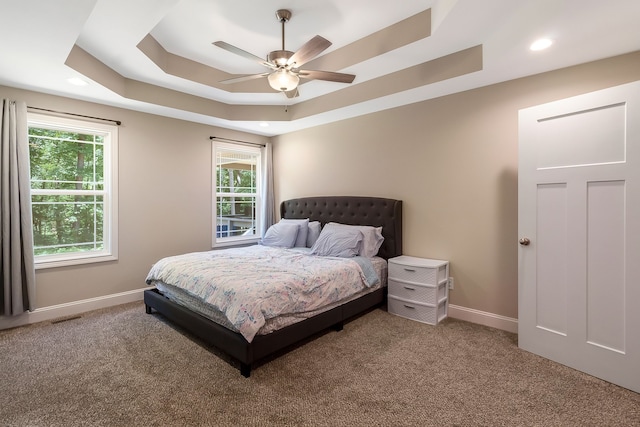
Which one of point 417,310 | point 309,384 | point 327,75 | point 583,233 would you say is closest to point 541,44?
point 583,233

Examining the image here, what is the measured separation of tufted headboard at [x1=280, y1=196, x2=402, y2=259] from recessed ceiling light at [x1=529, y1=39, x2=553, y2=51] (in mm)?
1916

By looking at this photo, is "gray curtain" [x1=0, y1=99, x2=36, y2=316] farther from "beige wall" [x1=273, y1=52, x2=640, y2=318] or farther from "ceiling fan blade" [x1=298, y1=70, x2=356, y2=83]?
"beige wall" [x1=273, y1=52, x2=640, y2=318]

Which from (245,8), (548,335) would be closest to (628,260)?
(548,335)

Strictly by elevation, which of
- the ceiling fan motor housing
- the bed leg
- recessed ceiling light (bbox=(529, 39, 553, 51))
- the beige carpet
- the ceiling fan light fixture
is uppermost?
recessed ceiling light (bbox=(529, 39, 553, 51))

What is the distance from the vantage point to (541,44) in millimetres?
2260

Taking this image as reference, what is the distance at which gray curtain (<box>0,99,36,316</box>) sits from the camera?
2.91 meters

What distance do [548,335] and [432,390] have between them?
3.78 ft

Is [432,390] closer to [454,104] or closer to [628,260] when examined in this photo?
[628,260]

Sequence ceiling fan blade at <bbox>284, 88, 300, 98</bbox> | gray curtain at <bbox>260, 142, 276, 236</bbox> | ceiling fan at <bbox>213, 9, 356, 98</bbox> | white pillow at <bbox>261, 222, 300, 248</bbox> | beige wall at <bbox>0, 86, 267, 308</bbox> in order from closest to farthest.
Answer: ceiling fan at <bbox>213, 9, 356, 98</bbox>
beige wall at <bbox>0, 86, 267, 308</bbox>
ceiling fan blade at <bbox>284, 88, 300, 98</bbox>
white pillow at <bbox>261, 222, 300, 248</bbox>
gray curtain at <bbox>260, 142, 276, 236</bbox>

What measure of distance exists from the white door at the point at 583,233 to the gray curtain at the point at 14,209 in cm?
469

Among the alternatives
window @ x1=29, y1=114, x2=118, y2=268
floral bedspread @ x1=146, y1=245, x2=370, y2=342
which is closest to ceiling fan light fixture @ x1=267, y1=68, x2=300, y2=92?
floral bedspread @ x1=146, y1=245, x2=370, y2=342

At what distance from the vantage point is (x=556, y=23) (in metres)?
2.01

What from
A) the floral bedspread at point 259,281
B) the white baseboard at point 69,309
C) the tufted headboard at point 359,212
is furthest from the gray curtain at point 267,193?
the white baseboard at point 69,309

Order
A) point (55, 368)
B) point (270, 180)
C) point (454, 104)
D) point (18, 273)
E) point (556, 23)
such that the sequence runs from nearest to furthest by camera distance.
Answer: point (556, 23) < point (55, 368) < point (18, 273) < point (454, 104) < point (270, 180)
